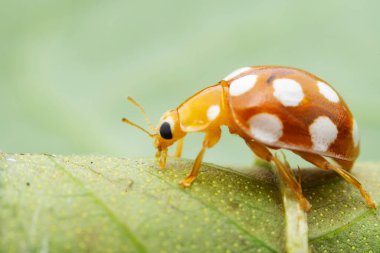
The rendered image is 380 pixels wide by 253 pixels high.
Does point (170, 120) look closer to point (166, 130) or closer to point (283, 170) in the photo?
point (166, 130)

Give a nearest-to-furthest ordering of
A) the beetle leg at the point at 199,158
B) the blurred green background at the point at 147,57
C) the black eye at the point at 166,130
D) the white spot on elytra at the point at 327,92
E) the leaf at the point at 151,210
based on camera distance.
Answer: the leaf at the point at 151,210, the beetle leg at the point at 199,158, the white spot on elytra at the point at 327,92, the black eye at the point at 166,130, the blurred green background at the point at 147,57

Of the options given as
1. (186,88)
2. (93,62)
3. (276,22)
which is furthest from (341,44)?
(93,62)

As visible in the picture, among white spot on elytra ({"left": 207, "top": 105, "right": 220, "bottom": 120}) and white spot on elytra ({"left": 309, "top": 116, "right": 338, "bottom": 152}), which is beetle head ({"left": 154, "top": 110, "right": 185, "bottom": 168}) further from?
white spot on elytra ({"left": 309, "top": 116, "right": 338, "bottom": 152})

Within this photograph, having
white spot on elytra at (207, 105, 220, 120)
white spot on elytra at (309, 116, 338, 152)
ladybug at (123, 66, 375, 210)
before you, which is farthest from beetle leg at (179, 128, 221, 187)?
white spot on elytra at (309, 116, 338, 152)

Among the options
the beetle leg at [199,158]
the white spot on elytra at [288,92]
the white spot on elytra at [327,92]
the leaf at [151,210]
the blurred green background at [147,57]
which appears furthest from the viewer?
the blurred green background at [147,57]

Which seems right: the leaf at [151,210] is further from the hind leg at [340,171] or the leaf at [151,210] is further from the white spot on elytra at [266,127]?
the white spot on elytra at [266,127]

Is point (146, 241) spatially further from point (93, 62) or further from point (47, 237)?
point (93, 62)

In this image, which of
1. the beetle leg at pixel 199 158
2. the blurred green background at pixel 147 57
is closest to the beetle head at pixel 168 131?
the beetle leg at pixel 199 158

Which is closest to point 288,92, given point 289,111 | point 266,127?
point 289,111
